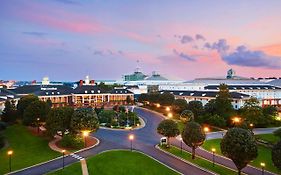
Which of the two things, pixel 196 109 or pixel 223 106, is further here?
pixel 223 106

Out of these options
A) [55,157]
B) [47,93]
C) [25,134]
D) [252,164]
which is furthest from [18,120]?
[252,164]

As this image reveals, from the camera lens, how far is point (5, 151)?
1877 inches

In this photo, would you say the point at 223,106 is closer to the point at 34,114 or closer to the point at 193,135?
the point at 193,135

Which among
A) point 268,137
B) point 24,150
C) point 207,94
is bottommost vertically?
point 268,137

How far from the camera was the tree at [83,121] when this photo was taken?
4791 centimetres

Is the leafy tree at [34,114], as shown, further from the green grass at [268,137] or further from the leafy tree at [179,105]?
the green grass at [268,137]

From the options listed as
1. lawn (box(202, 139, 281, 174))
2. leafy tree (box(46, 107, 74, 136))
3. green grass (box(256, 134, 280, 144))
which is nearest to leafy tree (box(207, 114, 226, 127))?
green grass (box(256, 134, 280, 144))

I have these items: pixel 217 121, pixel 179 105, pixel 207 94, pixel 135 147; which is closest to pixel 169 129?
pixel 135 147

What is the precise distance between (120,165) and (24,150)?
697 inches

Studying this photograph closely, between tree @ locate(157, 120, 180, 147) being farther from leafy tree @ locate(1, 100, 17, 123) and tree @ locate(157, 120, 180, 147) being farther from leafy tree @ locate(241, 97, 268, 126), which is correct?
leafy tree @ locate(1, 100, 17, 123)

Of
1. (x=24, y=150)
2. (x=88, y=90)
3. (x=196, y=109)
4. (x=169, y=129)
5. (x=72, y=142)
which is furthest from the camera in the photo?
(x=88, y=90)

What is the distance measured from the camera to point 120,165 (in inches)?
1593

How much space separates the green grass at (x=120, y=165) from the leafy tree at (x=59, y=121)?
10315 mm

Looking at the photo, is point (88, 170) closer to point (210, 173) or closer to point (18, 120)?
point (210, 173)
